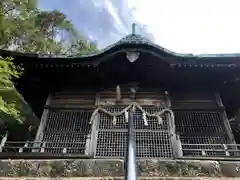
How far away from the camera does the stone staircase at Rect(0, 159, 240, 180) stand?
15.9 feet

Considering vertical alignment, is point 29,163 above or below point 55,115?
below

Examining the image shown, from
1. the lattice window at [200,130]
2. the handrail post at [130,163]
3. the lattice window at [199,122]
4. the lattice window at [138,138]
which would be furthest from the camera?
the lattice window at [199,122]

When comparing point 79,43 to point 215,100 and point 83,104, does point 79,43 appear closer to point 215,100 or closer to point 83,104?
point 83,104

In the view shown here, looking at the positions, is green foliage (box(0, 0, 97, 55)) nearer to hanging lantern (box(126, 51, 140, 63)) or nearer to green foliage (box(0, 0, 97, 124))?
green foliage (box(0, 0, 97, 124))

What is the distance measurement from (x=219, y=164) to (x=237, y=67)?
148 inches

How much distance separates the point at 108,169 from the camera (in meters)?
4.94

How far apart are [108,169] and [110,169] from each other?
0.04 meters

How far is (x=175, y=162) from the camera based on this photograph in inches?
197

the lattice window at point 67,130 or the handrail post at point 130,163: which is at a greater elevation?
the lattice window at point 67,130

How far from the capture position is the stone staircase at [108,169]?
485cm

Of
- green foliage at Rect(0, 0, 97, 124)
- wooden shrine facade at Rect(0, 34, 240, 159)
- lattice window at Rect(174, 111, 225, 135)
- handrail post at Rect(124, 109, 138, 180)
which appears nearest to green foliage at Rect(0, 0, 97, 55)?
green foliage at Rect(0, 0, 97, 124)

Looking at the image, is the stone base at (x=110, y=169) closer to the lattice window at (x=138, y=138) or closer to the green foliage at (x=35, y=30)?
the lattice window at (x=138, y=138)

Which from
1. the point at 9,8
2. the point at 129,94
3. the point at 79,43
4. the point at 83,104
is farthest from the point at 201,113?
the point at 79,43

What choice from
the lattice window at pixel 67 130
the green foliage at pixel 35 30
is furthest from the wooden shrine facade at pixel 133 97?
the green foliage at pixel 35 30
